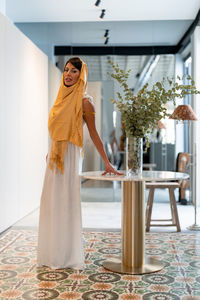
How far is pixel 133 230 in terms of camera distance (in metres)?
3.52

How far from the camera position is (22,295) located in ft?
9.78

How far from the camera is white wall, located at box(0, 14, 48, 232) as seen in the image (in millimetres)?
5293

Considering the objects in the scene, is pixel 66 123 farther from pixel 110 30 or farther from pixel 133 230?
pixel 110 30

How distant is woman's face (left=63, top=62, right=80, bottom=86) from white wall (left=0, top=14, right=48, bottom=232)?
1790 millimetres

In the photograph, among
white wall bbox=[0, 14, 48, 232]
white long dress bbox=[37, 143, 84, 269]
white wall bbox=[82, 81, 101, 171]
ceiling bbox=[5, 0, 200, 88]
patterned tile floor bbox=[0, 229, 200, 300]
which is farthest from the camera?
white wall bbox=[82, 81, 101, 171]

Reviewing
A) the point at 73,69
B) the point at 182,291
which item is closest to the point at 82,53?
the point at 73,69

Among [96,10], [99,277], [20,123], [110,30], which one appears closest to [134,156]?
[99,277]

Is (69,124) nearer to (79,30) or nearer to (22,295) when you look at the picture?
(22,295)

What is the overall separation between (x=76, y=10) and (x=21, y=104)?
7.67ft

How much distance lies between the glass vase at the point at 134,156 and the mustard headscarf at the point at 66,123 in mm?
418

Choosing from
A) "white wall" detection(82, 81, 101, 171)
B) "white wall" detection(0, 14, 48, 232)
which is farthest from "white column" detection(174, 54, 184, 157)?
"white wall" detection(0, 14, 48, 232)

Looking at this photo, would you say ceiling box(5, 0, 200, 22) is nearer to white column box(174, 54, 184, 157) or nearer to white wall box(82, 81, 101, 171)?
white column box(174, 54, 184, 157)

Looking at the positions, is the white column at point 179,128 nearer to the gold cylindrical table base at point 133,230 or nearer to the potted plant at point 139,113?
the potted plant at point 139,113

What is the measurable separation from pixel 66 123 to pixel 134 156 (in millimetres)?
618
